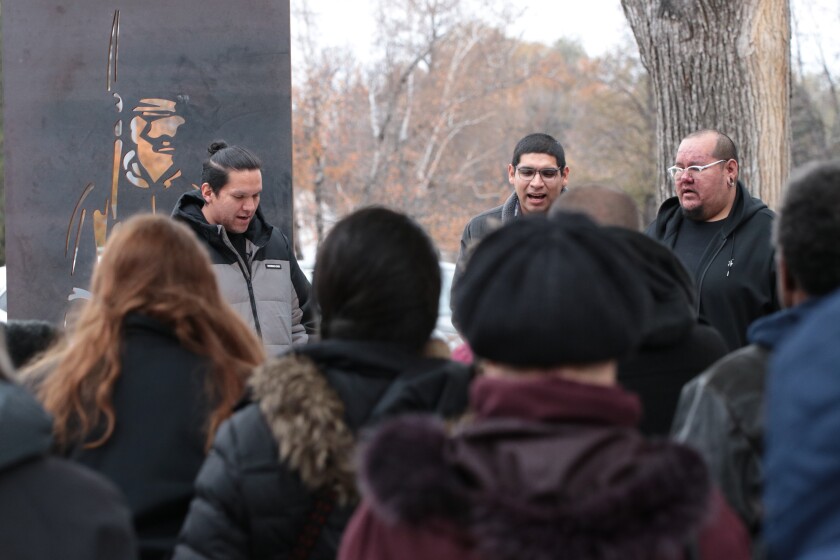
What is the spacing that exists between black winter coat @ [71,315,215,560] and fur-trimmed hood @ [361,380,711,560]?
3.50 feet

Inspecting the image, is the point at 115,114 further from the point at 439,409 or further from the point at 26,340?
the point at 439,409

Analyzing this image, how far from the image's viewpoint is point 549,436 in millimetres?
1581

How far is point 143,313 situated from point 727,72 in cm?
442

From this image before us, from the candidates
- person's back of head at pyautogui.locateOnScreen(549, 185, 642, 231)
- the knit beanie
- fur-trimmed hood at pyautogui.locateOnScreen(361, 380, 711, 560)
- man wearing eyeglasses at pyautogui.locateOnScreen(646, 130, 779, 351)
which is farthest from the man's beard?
fur-trimmed hood at pyautogui.locateOnScreen(361, 380, 711, 560)

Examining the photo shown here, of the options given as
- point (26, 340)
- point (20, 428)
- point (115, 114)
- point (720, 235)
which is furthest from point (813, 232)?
point (115, 114)

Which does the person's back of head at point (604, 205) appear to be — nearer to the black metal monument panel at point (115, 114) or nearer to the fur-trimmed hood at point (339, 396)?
the fur-trimmed hood at point (339, 396)

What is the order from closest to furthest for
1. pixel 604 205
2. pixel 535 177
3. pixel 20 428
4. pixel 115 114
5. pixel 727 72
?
pixel 20 428 → pixel 604 205 → pixel 535 177 → pixel 115 114 → pixel 727 72

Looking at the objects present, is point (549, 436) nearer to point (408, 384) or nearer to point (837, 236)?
point (408, 384)

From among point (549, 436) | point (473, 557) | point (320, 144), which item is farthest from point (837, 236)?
point (320, 144)

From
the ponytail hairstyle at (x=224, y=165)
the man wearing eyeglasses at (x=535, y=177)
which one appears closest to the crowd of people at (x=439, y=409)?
the ponytail hairstyle at (x=224, y=165)

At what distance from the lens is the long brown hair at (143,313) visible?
2.58 meters

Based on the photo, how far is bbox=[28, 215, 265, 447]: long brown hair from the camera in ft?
8.47

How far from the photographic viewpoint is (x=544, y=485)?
1521mm

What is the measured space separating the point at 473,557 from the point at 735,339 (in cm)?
355
